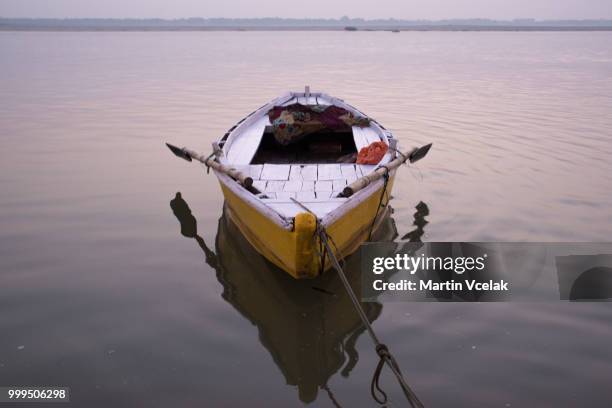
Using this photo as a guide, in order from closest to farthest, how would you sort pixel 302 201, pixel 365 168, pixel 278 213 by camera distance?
pixel 278 213, pixel 302 201, pixel 365 168

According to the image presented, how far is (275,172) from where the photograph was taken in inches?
289

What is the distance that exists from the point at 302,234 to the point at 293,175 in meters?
2.22

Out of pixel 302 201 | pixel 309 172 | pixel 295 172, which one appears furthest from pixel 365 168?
pixel 302 201

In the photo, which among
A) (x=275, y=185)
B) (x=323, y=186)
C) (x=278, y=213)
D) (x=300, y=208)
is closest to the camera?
(x=278, y=213)

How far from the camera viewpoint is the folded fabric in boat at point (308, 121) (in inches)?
403

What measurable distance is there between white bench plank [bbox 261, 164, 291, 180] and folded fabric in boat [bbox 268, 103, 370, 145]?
2.79 m

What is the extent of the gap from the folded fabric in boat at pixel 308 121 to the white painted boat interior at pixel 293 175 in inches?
11.6

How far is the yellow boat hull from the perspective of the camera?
204 inches

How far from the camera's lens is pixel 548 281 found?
638 centimetres

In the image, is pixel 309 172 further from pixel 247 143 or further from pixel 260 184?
pixel 247 143

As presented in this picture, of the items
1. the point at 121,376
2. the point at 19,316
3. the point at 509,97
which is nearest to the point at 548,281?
the point at 121,376

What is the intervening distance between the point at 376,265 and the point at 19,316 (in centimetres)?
453

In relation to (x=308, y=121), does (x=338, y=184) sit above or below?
below

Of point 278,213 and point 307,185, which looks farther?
point 307,185
